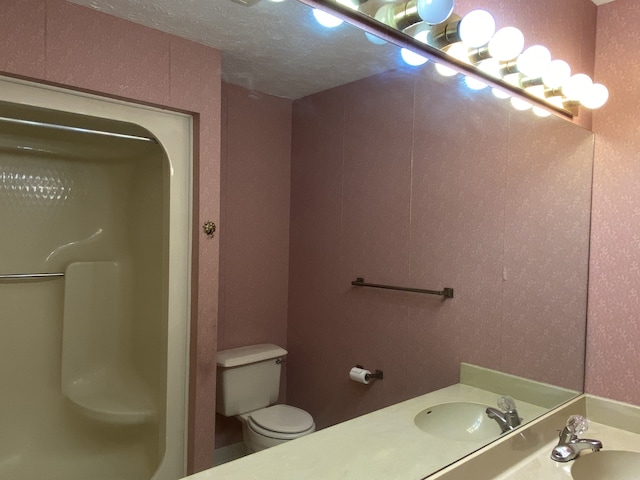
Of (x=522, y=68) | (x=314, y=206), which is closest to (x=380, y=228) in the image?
(x=314, y=206)

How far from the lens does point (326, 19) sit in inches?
45.4

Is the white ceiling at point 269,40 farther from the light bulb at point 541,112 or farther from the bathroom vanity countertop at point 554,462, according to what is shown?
the bathroom vanity countertop at point 554,462

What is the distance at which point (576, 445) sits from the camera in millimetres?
1474

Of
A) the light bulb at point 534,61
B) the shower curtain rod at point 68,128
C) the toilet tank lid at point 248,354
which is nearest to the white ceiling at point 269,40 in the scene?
the shower curtain rod at point 68,128

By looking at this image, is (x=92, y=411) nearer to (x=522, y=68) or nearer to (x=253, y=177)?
(x=253, y=177)

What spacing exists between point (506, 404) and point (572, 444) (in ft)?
0.75

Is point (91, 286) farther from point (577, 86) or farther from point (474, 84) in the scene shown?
point (577, 86)

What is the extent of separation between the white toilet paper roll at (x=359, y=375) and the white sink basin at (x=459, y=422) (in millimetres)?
183

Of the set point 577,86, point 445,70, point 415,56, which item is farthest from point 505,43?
point 577,86

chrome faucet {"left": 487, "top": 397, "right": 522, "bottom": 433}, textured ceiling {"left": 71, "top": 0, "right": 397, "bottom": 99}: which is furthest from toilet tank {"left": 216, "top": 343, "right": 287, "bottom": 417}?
chrome faucet {"left": 487, "top": 397, "right": 522, "bottom": 433}

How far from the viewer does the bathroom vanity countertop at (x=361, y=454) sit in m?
1.06

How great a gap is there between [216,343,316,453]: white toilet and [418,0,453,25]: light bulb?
2.96 feet

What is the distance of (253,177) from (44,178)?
660mm

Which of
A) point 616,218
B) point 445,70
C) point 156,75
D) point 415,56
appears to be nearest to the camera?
Result: point 156,75
